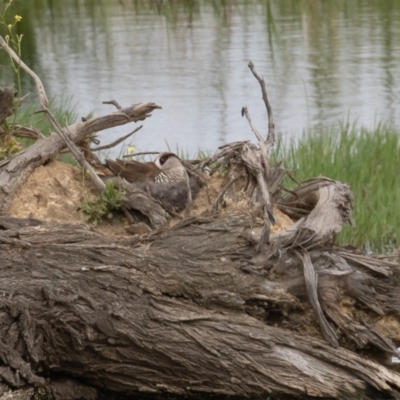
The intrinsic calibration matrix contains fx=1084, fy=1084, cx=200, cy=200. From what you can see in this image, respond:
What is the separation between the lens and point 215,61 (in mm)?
9922

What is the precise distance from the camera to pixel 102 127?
428 cm

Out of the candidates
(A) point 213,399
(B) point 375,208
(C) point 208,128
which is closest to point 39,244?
(A) point 213,399

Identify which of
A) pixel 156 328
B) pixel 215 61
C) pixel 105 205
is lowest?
pixel 215 61

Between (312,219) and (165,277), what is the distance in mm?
611

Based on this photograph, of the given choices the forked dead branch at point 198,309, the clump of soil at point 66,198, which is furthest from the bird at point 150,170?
the forked dead branch at point 198,309

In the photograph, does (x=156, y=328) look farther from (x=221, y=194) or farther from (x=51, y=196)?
(x=51, y=196)

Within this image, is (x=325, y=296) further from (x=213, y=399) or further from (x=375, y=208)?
(x=375, y=208)

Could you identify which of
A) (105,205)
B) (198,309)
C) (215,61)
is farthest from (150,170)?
(215,61)

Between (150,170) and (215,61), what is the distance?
584 cm

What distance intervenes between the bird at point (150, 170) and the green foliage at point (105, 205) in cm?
24

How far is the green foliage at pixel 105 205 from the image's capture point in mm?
3895

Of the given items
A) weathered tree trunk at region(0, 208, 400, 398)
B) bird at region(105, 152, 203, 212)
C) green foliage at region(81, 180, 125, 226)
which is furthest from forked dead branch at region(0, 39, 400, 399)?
bird at region(105, 152, 203, 212)

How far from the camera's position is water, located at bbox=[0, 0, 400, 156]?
317 inches

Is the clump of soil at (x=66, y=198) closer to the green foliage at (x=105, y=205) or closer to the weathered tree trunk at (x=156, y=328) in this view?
the green foliage at (x=105, y=205)
